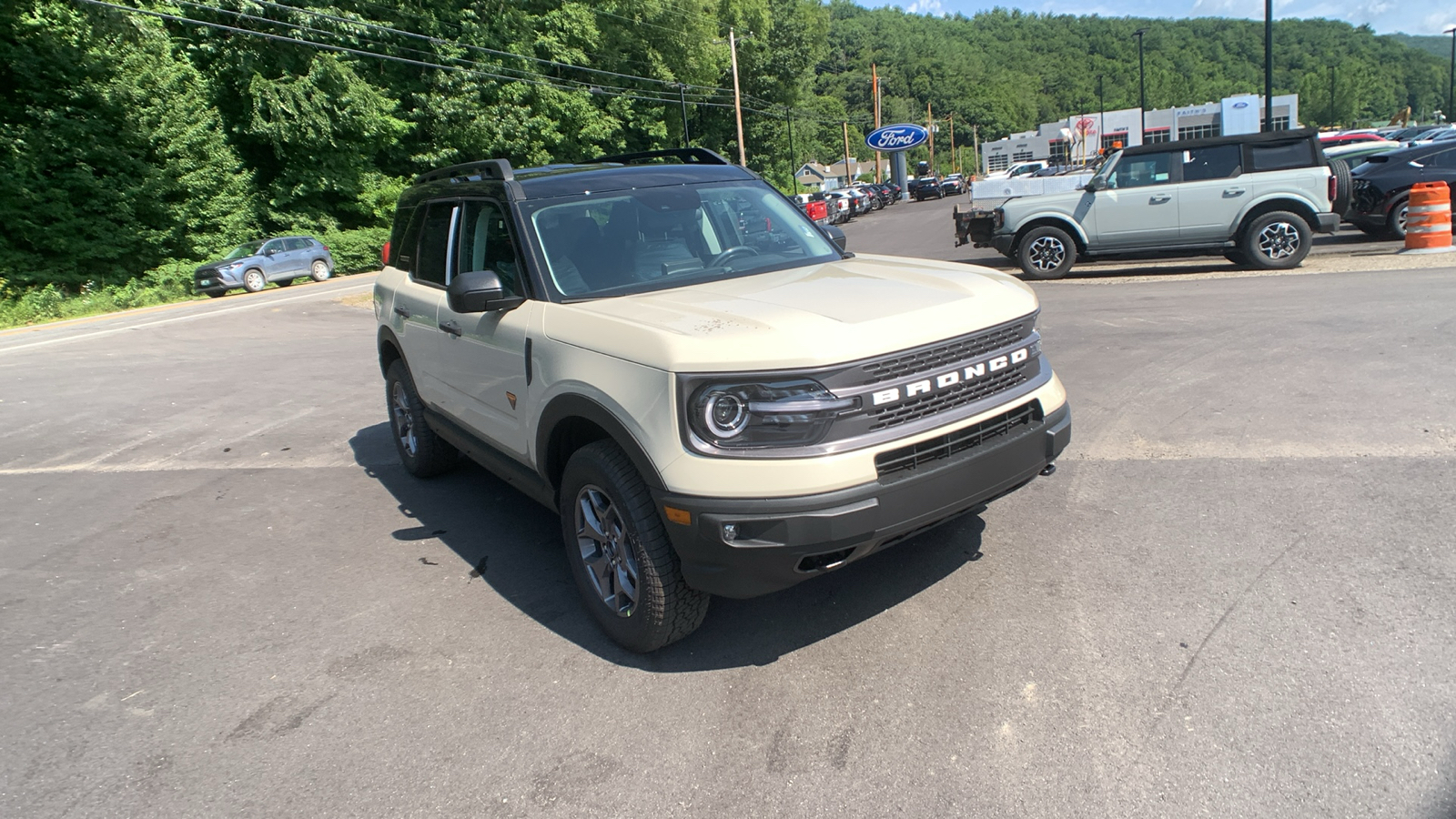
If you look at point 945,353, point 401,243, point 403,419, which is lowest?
point 403,419

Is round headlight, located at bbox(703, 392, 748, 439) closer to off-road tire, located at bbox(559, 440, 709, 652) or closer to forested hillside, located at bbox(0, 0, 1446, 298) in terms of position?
off-road tire, located at bbox(559, 440, 709, 652)

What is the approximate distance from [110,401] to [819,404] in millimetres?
10409

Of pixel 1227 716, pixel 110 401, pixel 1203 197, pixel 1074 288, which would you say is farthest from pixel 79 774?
pixel 1203 197

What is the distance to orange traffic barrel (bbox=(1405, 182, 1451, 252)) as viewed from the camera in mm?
12711

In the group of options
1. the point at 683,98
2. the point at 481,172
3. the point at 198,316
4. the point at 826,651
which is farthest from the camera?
the point at 683,98

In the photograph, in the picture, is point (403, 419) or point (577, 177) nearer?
point (577, 177)

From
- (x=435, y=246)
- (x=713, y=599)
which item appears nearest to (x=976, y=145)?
(x=435, y=246)

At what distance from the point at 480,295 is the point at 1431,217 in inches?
545

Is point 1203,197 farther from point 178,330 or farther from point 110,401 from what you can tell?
point 178,330

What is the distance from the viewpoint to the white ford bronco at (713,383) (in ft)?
10.5

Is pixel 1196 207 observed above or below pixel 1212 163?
below

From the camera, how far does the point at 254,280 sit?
29.3m

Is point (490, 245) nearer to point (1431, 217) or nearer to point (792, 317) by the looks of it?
point (792, 317)

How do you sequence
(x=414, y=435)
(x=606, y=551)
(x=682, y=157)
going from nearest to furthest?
(x=606, y=551) < (x=682, y=157) < (x=414, y=435)
